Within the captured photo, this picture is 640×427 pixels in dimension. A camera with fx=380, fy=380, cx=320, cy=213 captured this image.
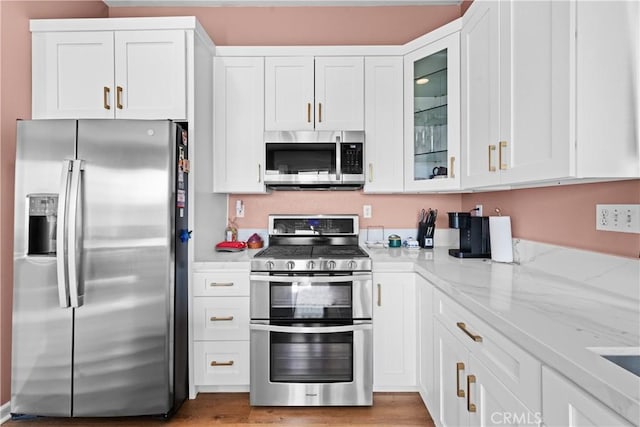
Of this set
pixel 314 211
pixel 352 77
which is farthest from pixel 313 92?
pixel 314 211

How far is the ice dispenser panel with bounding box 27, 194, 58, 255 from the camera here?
2086mm

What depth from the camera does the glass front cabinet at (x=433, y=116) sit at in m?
2.45

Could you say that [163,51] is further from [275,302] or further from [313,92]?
[275,302]

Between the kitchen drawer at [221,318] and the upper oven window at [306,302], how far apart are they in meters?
0.21

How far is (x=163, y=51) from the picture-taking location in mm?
2398

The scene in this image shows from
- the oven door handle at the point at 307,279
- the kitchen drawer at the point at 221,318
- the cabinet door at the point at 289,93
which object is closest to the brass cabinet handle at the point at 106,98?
the cabinet door at the point at 289,93

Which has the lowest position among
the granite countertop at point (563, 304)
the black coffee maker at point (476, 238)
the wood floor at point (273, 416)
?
the wood floor at point (273, 416)

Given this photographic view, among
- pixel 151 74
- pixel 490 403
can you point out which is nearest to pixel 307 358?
pixel 490 403

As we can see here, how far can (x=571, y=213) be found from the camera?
173 cm

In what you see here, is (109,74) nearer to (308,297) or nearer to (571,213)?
(308,297)

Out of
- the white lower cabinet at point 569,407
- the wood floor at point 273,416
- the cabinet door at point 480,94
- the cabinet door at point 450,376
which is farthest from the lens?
the wood floor at point 273,416

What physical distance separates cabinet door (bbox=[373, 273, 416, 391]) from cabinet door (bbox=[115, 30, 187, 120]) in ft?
5.47

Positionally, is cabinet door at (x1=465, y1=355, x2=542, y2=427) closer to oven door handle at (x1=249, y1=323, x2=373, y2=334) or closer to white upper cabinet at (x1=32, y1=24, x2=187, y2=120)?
oven door handle at (x1=249, y1=323, x2=373, y2=334)

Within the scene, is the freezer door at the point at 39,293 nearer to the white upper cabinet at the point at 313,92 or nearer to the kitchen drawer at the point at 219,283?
the kitchen drawer at the point at 219,283
